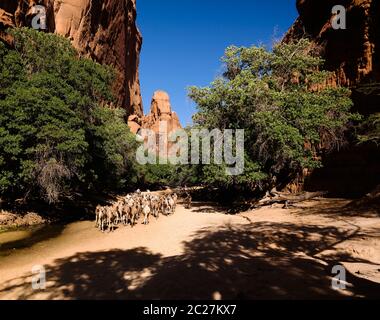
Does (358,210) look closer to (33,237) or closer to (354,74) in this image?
(354,74)

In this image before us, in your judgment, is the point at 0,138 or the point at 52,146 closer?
the point at 0,138

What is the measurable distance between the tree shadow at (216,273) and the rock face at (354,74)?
14165mm

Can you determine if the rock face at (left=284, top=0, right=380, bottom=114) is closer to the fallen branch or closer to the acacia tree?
the acacia tree

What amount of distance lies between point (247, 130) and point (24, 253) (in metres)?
17.1

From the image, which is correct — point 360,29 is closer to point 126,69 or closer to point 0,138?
point 0,138

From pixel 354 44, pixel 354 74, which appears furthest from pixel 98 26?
pixel 354 74

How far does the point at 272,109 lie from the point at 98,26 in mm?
43957

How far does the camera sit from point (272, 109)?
2227cm

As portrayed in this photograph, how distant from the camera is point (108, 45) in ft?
191

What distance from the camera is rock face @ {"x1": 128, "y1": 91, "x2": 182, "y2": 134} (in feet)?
370
